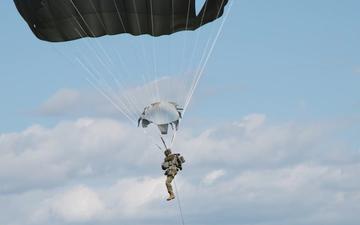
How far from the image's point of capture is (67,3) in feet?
95.8

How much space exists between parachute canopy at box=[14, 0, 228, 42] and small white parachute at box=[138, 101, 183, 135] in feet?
10.6

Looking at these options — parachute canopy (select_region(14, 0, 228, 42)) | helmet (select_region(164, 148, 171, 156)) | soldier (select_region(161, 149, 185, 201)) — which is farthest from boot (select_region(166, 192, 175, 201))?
parachute canopy (select_region(14, 0, 228, 42))

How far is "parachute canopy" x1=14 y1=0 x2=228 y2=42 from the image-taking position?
29.2 meters

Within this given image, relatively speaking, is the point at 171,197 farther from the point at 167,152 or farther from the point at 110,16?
the point at 110,16

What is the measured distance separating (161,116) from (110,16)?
4177 millimetres

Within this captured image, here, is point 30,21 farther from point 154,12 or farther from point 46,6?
point 154,12

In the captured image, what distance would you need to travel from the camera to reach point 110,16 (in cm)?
2944

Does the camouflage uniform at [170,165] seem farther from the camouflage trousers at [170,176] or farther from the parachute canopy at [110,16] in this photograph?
the parachute canopy at [110,16]

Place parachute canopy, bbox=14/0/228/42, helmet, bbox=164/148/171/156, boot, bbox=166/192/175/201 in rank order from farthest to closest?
parachute canopy, bbox=14/0/228/42
helmet, bbox=164/148/171/156
boot, bbox=166/192/175/201

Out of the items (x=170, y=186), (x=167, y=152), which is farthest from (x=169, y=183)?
(x=167, y=152)

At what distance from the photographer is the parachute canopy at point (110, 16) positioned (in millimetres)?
29219

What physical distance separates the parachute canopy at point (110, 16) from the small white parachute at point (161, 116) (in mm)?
3240

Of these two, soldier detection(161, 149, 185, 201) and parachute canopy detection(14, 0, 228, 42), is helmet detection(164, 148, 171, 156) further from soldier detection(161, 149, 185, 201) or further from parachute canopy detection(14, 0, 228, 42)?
parachute canopy detection(14, 0, 228, 42)

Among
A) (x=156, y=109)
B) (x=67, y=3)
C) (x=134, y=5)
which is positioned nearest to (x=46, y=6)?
(x=67, y=3)
